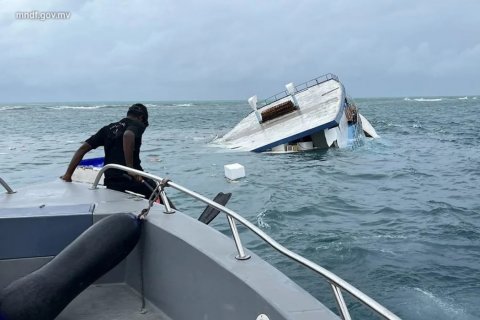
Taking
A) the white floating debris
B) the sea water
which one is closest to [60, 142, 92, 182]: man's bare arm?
the sea water

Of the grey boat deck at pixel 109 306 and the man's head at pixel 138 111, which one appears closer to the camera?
the grey boat deck at pixel 109 306

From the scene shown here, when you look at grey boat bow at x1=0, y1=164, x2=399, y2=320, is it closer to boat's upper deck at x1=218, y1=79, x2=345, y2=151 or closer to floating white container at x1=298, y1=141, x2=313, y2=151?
boat's upper deck at x1=218, y1=79, x2=345, y2=151

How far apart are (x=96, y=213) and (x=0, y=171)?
16249 millimetres

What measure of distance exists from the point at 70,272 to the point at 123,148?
8.45 ft

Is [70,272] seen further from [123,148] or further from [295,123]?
[295,123]

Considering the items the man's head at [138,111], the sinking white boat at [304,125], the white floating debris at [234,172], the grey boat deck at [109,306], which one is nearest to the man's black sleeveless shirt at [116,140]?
the man's head at [138,111]

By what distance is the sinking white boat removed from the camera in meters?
22.7

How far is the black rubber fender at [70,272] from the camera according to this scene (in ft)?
10.2

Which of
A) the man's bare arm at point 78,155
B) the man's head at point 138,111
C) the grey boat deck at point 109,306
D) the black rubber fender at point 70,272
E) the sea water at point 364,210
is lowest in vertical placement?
the sea water at point 364,210

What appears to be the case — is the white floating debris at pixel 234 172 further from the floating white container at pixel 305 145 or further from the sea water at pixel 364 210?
the floating white container at pixel 305 145

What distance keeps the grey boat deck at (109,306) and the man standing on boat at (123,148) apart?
1692 millimetres

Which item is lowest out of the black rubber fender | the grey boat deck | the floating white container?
the floating white container

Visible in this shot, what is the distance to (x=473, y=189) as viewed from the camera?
12953 millimetres

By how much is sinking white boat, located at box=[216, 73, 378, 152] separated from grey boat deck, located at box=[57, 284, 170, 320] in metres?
18.5
